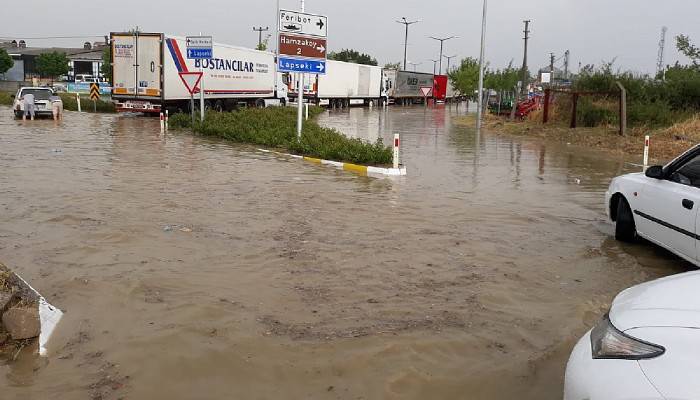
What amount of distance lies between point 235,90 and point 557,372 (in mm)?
31227

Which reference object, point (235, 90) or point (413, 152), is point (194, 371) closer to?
point (413, 152)

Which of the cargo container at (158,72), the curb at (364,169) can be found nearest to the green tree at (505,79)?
the cargo container at (158,72)

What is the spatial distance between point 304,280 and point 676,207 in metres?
3.73

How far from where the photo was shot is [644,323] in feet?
8.96

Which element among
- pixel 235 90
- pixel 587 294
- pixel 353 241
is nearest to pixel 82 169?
pixel 353 241

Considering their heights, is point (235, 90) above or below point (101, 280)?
above

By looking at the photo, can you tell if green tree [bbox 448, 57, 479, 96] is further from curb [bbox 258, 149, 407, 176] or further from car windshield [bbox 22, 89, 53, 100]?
curb [bbox 258, 149, 407, 176]

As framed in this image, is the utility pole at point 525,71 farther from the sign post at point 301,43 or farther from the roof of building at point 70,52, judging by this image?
the roof of building at point 70,52

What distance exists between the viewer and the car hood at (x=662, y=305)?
2.67m

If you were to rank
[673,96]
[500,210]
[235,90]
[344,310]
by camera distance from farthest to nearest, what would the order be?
1. [235,90]
2. [673,96]
3. [500,210]
4. [344,310]

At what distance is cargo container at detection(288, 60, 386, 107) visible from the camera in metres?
49.2

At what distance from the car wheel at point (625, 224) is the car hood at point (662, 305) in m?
4.66

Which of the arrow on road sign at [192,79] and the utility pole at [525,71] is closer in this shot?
the arrow on road sign at [192,79]

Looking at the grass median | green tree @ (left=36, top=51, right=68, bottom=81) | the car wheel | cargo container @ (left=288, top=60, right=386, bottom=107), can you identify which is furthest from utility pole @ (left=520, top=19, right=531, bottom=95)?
green tree @ (left=36, top=51, right=68, bottom=81)
